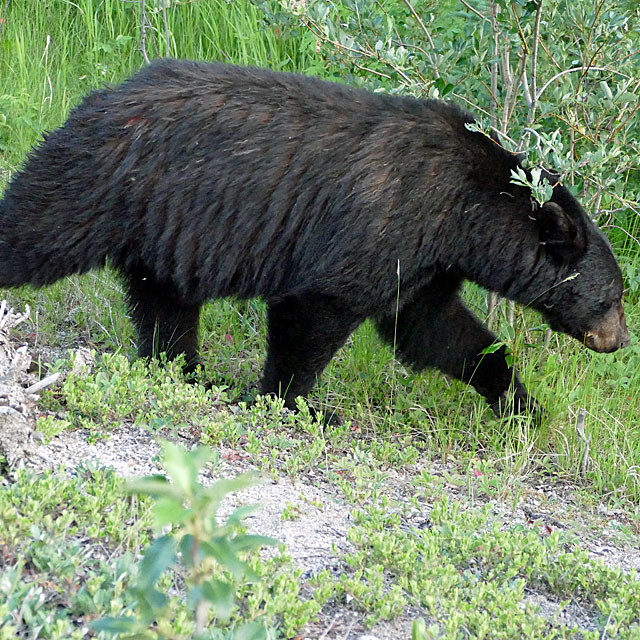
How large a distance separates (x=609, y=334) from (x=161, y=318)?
2230 millimetres

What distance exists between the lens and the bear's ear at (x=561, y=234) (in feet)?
13.5

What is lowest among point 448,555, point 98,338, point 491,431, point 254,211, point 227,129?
point 98,338

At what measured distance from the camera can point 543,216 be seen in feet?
13.5

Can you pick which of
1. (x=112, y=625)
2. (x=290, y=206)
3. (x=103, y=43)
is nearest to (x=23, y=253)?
(x=290, y=206)

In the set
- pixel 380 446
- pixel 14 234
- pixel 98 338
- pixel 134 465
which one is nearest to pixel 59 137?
pixel 14 234

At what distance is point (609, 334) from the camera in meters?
4.47

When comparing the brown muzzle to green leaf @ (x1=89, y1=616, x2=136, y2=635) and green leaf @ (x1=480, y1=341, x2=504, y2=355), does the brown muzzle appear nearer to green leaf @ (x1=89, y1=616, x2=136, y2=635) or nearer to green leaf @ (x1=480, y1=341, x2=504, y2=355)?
green leaf @ (x1=480, y1=341, x2=504, y2=355)

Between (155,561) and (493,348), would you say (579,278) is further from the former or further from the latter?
(155,561)

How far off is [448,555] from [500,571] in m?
0.17

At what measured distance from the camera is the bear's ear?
162 inches

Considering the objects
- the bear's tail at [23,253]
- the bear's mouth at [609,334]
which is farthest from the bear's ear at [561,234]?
the bear's tail at [23,253]

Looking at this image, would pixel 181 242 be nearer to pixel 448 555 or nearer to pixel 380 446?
pixel 380 446

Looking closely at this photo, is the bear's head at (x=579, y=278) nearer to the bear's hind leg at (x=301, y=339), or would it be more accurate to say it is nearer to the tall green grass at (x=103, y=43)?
the bear's hind leg at (x=301, y=339)

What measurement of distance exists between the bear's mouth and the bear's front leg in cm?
41
